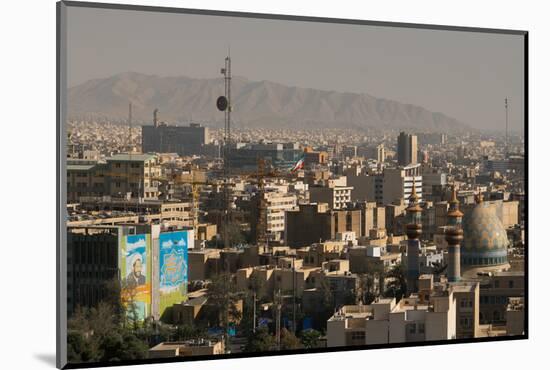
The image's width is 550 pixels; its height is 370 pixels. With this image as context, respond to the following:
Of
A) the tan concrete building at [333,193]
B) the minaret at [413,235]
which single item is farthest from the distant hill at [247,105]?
the minaret at [413,235]

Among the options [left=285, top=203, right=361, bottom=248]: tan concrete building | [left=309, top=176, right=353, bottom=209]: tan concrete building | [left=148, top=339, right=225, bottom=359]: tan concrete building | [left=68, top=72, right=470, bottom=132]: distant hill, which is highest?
[left=68, top=72, right=470, bottom=132]: distant hill

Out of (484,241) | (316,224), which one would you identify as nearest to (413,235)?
(484,241)

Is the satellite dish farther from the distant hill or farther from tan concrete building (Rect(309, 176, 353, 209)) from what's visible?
tan concrete building (Rect(309, 176, 353, 209))

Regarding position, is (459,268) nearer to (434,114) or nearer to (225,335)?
(434,114)

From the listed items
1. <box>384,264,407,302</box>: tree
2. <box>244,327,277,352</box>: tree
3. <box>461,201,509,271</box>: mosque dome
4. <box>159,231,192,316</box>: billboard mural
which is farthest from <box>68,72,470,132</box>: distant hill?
<box>244,327,277,352</box>: tree

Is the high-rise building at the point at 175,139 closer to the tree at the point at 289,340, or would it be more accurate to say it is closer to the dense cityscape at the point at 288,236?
the dense cityscape at the point at 288,236

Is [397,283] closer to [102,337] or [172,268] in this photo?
[172,268]
